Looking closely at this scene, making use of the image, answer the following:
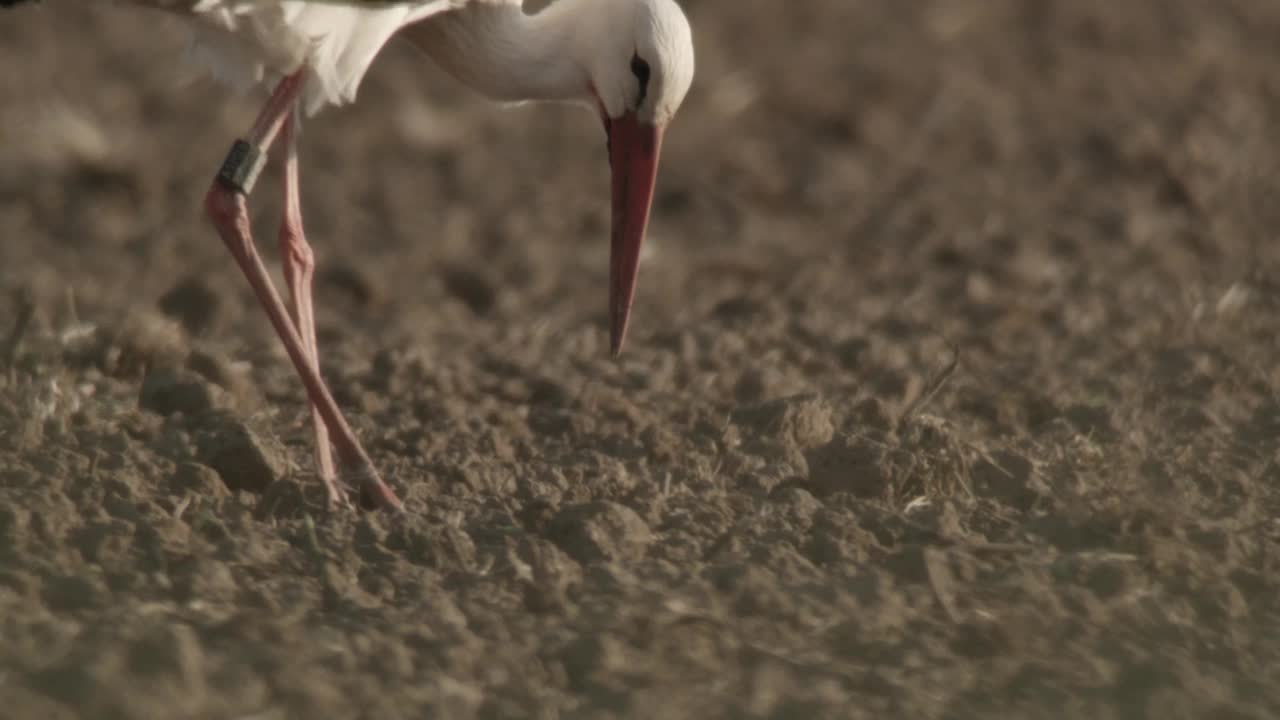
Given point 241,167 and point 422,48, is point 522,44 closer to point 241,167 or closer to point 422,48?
point 422,48

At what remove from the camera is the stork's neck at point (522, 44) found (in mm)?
7160

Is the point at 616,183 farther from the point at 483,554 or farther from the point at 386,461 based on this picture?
the point at 483,554

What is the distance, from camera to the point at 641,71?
694cm

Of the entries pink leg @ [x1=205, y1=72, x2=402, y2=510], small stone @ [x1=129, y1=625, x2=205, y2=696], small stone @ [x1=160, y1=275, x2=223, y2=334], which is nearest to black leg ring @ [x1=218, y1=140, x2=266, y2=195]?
pink leg @ [x1=205, y1=72, x2=402, y2=510]

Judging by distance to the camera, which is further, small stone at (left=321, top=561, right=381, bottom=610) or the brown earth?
small stone at (left=321, top=561, right=381, bottom=610)

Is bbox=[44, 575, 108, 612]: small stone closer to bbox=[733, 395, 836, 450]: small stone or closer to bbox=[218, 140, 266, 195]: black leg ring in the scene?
bbox=[218, 140, 266, 195]: black leg ring

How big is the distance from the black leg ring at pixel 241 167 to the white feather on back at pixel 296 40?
0.67ft

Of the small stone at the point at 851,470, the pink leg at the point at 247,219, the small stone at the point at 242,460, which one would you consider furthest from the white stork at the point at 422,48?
the small stone at the point at 851,470

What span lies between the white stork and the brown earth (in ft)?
1.21

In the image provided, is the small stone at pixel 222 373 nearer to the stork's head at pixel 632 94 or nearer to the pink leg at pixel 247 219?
the pink leg at pixel 247 219

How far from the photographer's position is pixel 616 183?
718cm

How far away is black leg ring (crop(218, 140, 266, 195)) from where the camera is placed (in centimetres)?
687

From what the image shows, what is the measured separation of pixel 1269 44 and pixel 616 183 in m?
6.15

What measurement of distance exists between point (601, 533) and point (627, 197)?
140cm
